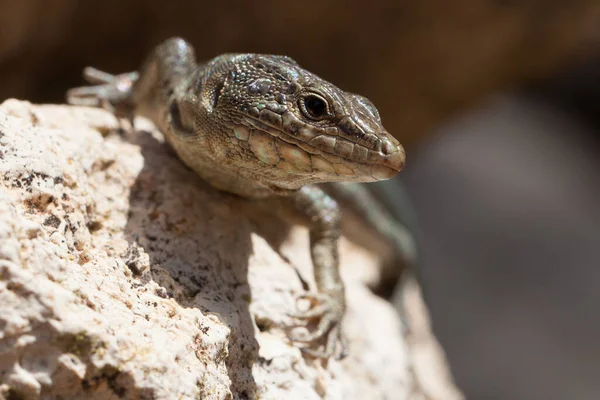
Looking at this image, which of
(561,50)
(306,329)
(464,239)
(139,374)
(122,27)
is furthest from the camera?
(464,239)

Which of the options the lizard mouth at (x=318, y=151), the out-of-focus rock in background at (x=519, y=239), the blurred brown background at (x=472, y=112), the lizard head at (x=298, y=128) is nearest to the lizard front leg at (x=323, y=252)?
the lizard head at (x=298, y=128)

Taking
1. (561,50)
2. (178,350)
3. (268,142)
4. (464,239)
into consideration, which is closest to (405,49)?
(561,50)

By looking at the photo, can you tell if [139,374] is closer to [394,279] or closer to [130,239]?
[130,239]

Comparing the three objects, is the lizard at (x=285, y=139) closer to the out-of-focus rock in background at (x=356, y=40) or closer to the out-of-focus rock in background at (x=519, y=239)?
the out-of-focus rock in background at (x=356, y=40)

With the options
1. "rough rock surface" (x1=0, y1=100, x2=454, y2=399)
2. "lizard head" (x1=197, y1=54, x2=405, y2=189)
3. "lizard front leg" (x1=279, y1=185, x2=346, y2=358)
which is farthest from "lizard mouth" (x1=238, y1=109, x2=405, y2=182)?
"lizard front leg" (x1=279, y1=185, x2=346, y2=358)

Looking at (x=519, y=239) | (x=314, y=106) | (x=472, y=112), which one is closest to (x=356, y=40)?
(x=472, y=112)

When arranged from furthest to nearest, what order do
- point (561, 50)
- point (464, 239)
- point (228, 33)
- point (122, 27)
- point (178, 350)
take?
point (464, 239), point (561, 50), point (228, 33), point (122, 27), point (178, 350)

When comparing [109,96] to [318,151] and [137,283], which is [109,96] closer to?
[137,283]
